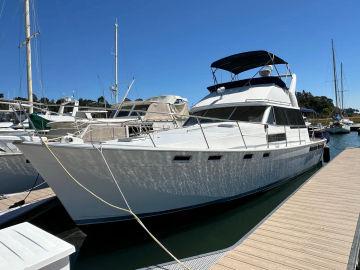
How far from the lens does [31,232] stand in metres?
2.36

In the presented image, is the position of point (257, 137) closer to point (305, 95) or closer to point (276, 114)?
point (276, 114)

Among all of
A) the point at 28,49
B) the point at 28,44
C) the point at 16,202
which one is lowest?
the point at 16,202

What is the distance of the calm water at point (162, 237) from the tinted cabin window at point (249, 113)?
2532 mm

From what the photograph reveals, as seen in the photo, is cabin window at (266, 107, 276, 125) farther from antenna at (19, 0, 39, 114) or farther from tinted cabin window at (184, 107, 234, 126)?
antenna at (19, 0, 39, 114)

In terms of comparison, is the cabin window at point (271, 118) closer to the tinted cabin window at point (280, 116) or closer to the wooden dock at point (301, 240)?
the tinted cabin window at point (280, 116)

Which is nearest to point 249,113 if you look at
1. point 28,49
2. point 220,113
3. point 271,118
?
point 271,118

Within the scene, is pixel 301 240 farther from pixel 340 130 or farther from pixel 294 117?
pixel 340 130

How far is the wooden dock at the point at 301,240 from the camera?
400cm

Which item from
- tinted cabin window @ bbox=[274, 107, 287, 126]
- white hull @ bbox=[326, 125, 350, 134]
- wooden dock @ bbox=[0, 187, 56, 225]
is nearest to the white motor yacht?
tinted cabin window @ bbox=[274, 107, 287, 126]

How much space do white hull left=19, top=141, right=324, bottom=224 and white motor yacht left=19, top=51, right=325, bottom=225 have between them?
0.02 metres

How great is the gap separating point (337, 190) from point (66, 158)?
643 cm

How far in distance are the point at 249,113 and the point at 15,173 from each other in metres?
7.31

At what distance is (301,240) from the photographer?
4.65 m

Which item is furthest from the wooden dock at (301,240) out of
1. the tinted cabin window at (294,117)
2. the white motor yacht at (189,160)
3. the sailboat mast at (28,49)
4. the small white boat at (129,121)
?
the sailboat mast at (28,49)
